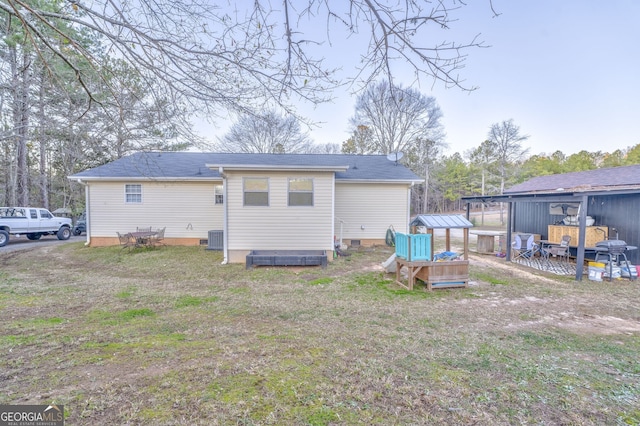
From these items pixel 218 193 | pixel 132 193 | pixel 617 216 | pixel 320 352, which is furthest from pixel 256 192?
pixel 617 216

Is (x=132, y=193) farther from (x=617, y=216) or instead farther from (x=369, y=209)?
(x=617, y=216)

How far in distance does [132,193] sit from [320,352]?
445 inches

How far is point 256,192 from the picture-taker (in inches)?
327

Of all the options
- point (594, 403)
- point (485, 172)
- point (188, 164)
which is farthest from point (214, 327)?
point (485, 172)

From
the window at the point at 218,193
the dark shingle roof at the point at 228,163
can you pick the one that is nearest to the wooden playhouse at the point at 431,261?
the dark shingle roof at the point at 228,163

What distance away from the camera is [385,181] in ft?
36.3

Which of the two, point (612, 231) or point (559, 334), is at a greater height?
point (612, 231)

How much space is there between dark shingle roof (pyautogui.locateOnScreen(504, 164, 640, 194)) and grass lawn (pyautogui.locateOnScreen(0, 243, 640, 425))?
397 centimetres

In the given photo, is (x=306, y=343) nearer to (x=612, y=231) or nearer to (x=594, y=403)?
(x=594, y=403)

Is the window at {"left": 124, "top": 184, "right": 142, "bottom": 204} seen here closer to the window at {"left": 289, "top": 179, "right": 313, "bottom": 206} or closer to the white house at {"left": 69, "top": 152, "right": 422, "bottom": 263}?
the white house at {"left": 69, "top": 152, "right": 422, "bottom": 263}

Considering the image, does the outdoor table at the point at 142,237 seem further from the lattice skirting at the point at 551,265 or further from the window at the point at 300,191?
the lattice skirting at the point at 551,265

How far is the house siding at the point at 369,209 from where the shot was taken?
11.3 metres

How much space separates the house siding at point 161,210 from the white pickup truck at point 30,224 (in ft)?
11.7

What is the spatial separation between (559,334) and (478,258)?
A: 620 cm
